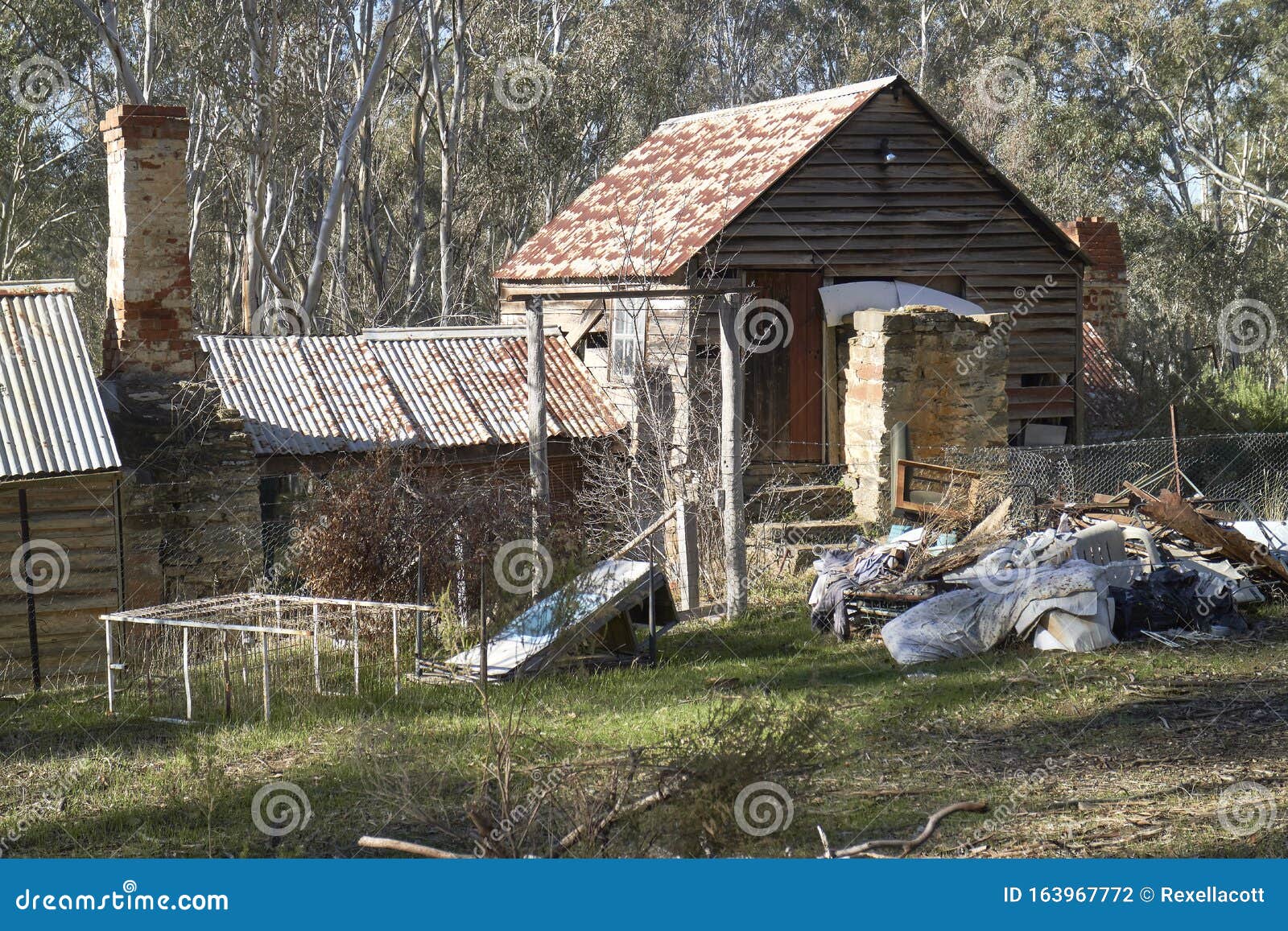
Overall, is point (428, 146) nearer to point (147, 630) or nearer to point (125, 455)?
point (125, 455)

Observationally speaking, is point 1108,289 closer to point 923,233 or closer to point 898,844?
point 923,233

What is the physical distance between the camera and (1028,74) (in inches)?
1491

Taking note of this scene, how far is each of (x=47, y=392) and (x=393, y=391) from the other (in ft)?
16.3

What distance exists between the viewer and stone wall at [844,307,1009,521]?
50.1 ft

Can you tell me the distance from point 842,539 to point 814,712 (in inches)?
322

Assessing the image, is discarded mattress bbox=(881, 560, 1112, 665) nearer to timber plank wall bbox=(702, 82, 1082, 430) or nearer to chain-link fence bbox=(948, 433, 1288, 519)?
chain-link fence bbox=(948, 433, 1288, 519)

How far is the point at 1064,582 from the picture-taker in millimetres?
10273

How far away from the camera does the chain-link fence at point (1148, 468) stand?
49.0 ft

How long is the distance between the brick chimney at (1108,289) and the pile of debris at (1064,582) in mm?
13199

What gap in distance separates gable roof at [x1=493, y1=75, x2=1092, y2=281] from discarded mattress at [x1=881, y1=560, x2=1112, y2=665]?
290 inches

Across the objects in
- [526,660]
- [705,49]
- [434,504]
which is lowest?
[526,660]

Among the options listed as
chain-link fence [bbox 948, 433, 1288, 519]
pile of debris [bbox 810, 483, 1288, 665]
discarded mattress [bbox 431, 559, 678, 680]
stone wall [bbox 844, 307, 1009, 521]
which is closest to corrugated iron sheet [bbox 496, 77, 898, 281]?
stone wall [bbox 844, 307, 1009, 521]

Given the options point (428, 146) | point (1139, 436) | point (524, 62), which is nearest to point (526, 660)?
point (1139, 436)

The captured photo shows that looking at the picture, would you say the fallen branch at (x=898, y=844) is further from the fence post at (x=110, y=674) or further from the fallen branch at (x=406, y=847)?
the fence post at (x=110, y=674)
